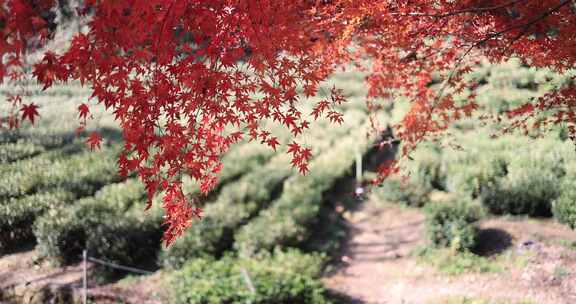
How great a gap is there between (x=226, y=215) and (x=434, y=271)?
→ 3.61 meters

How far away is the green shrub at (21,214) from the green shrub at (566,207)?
331 inches

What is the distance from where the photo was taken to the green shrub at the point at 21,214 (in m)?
8.16

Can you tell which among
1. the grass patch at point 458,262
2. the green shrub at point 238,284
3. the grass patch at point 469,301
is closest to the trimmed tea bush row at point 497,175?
the grass patch at point 458,262

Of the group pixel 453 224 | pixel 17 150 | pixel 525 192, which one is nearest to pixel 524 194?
Result: pixel 525 192

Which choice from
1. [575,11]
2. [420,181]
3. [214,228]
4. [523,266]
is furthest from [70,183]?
[575,11]

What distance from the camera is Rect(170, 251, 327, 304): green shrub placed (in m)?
6.75

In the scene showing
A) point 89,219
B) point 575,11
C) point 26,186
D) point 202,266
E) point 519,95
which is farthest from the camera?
point 519,95

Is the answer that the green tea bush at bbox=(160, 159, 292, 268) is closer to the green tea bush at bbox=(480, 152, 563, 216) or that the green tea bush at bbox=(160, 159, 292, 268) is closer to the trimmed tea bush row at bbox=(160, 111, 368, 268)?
the trimmed tea bush row at bbox=(160, 111, 368, 268)

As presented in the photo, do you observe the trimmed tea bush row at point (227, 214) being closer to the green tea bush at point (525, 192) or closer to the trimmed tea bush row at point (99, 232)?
the trimmed tea bush row at point (99, 232)

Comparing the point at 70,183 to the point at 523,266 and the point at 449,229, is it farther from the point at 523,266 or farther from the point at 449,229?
the point at 523,266

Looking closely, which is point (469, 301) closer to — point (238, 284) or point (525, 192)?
point (238, 284)

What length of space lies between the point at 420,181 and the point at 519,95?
6.26m

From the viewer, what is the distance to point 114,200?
947cm

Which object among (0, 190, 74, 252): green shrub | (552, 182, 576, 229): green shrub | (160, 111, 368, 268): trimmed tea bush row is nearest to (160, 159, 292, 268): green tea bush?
(160, 111, 368, 268): trimmed tea bush row
